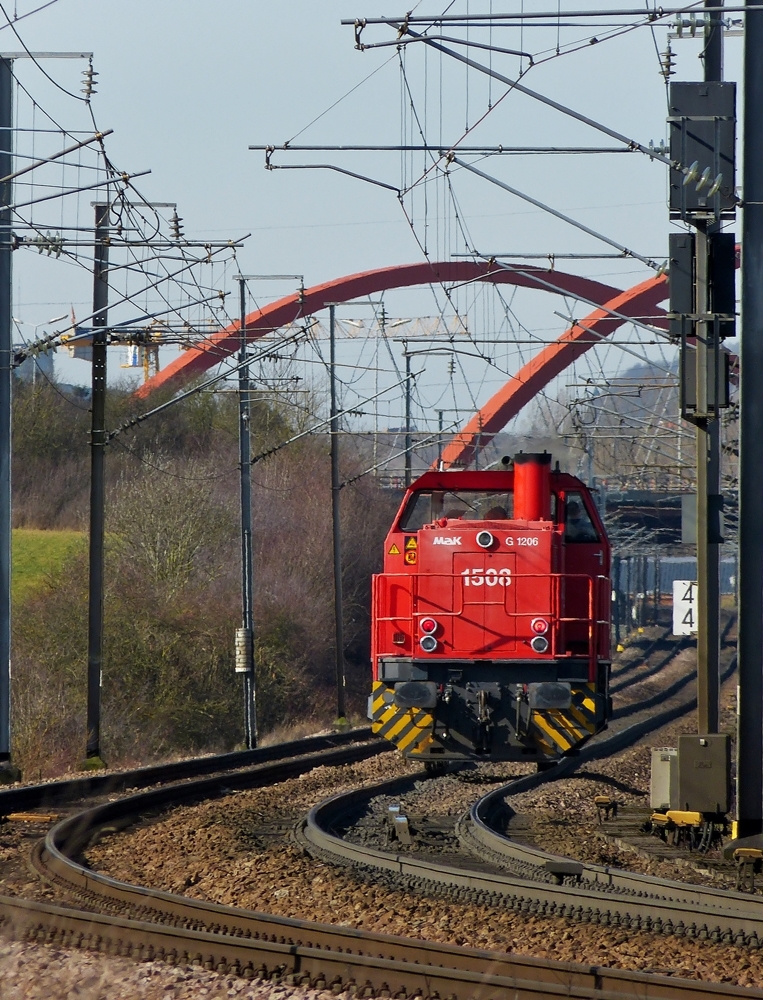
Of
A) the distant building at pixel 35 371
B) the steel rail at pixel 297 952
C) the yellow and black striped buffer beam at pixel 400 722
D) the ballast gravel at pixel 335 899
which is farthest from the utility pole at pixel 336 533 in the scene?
the steel rail at pixel 297 952

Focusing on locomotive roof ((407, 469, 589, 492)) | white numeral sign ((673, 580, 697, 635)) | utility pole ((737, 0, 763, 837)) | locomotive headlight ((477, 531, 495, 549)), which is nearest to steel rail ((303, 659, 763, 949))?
utility pole ((737, 0, 763, 837))

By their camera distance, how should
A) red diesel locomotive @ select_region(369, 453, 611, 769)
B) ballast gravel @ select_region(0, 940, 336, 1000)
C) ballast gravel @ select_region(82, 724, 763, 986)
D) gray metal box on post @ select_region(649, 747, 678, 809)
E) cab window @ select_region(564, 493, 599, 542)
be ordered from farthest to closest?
cab window @ select_region(564, 493, 599, 542) → red diesel locomotive @ select_region(369, 453, 611, 769) → gray metal box on post @ select_region(649, 747, 678, 809) → ballast gravel @ select_region(82, 724, 763, 986) → ballast gravel @ select_region(0, 940, 336, 1000)

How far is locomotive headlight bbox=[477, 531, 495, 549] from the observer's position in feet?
48.2

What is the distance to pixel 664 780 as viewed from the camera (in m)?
12.7

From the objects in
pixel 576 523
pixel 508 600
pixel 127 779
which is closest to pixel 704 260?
pixel 576 523

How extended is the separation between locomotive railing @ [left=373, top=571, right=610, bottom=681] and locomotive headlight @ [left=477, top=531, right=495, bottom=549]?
0.30 m

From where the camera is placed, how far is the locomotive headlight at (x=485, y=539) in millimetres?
14680

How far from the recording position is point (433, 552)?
14859mm

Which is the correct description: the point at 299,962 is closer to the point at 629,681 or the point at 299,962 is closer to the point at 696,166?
the point at 696,166

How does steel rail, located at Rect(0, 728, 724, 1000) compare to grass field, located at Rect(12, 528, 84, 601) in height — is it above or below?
below

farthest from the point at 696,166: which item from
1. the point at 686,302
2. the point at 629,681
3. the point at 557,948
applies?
the point at 629,681

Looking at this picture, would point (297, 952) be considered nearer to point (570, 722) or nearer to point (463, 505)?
point (570, 722)

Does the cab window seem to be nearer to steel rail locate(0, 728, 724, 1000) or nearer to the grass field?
steel rail locate(0, 728, 724, 1000)

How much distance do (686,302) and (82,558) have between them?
29886 millimetres
